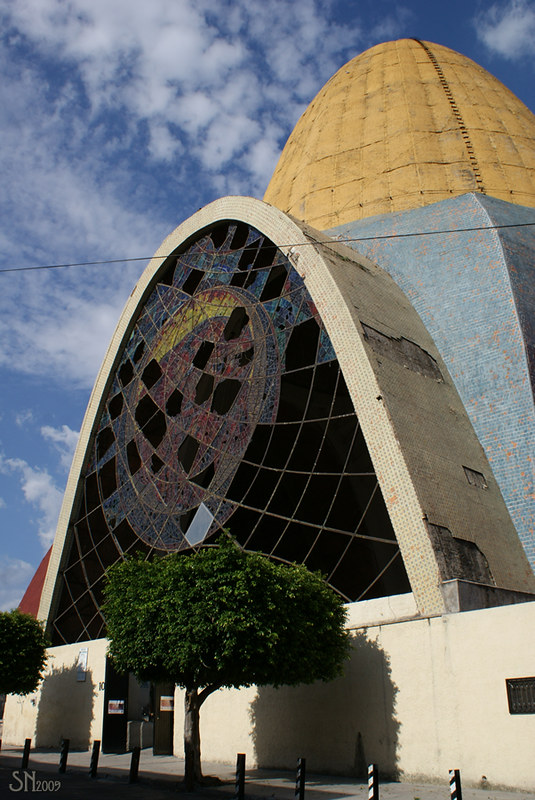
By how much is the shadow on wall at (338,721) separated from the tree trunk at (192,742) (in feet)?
7.88

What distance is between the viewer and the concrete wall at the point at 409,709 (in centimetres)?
1012

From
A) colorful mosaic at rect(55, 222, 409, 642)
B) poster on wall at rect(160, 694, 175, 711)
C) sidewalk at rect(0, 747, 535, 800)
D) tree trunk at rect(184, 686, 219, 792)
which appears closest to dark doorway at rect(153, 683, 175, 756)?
poster on wall at rect(160, 694, 175, 711)

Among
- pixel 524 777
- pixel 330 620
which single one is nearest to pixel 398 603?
pixel 330 620

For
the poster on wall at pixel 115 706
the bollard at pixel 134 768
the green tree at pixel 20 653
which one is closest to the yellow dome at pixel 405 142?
the green tree at pixel 20 653

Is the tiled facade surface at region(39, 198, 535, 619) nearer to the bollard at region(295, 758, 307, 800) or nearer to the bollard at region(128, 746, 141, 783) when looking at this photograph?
the bollard at region(295, 758, 307, 800)

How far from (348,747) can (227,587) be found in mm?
3827

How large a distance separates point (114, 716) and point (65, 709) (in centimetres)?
267

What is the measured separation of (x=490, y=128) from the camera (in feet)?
73.1

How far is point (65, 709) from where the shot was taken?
63.2 ft

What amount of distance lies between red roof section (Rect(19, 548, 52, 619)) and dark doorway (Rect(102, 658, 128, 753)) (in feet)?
42.7

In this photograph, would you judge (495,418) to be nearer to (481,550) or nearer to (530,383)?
(530,383)

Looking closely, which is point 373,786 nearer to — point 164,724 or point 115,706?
point 164,724

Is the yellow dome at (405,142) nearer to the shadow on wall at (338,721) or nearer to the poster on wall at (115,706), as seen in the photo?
the shadow on wall at (338,721)

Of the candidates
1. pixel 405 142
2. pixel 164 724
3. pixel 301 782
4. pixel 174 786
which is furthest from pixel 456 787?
pixel 405 142
